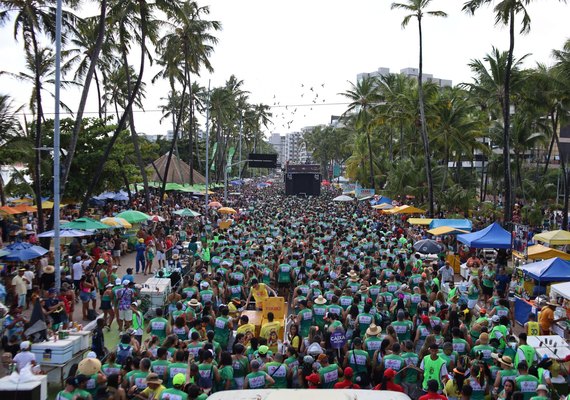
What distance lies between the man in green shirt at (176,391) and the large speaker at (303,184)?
58361 millimetres

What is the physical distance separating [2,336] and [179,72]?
3092cm

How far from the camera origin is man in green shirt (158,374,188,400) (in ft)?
21.0

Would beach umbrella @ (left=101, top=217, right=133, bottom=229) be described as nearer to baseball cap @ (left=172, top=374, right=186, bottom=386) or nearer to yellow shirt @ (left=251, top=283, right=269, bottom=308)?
yellow shirt @ (left=251, top=283, right=269, bottom=308)

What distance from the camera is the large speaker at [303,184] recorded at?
64812 millimetres

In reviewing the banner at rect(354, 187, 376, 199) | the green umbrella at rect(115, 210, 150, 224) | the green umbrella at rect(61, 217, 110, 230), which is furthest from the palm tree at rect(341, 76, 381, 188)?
the green umbrella at rect(61, 217, 110, 230)

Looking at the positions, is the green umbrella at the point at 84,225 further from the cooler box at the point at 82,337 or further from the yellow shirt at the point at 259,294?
the cooler box at the point at 82,337

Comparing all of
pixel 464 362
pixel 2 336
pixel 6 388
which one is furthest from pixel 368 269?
pixel 6 388

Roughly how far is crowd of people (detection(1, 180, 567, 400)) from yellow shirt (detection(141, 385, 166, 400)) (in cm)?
2

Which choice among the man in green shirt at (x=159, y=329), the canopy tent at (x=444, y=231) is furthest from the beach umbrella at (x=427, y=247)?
the man in green shirt at (x=159, y=329)

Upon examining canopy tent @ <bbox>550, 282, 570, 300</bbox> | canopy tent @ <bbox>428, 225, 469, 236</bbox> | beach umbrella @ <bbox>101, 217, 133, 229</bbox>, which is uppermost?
beach umbrella @ <bbox>101, 217, 133, 229</bbox>

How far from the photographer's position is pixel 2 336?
10461 mm

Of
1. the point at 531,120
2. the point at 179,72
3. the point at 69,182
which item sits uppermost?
the point at 179,72

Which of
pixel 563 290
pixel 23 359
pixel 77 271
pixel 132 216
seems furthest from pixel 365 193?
pixel 23 359

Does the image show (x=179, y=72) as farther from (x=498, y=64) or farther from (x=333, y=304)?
(x=333, y=304)
